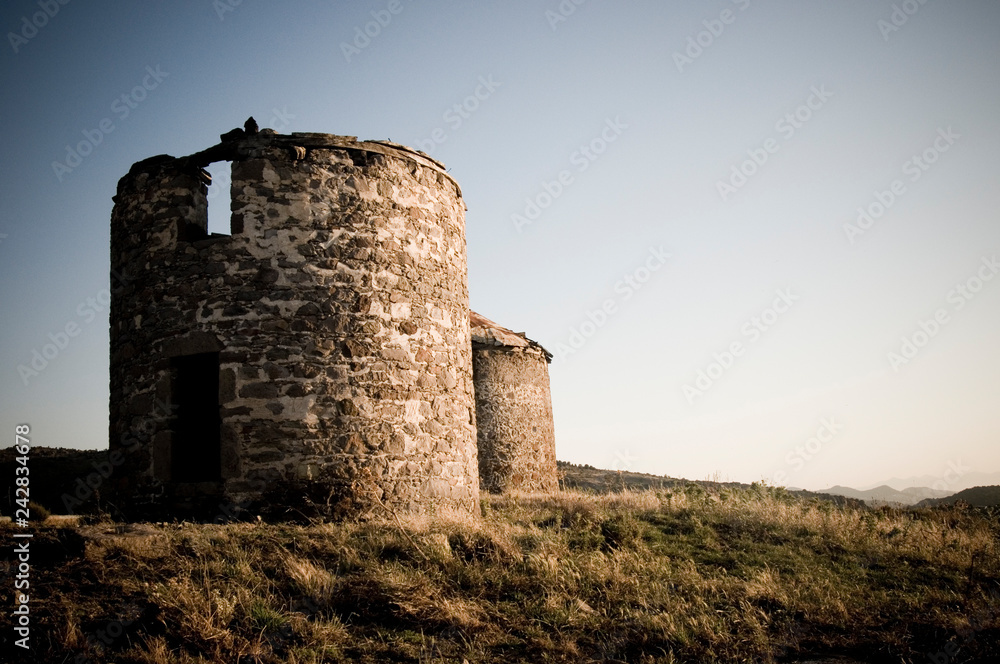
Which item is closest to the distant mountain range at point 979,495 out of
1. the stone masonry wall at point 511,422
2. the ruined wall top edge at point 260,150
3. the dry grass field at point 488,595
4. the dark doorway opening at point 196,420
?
the stone masonry wall at point 511,422

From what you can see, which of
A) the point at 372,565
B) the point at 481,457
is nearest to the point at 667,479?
the point at 481,457

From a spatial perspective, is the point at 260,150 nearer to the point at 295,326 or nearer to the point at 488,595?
the point at 295,326

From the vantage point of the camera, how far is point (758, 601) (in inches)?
252

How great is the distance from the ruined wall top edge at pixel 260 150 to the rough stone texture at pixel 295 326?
17mm

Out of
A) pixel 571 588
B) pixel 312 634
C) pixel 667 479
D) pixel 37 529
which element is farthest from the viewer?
pixel 667 479

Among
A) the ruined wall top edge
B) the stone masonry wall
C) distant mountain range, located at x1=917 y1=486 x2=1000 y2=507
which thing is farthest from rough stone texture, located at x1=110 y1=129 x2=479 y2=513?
distant mountain range, located at x1=917 y1=486 x2=1000 y2=507

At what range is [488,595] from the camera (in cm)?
618

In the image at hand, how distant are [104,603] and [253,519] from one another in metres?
2.21

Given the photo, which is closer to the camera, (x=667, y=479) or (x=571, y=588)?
(x=571, y=588)

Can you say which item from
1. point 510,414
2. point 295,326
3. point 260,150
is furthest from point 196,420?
point 510,414

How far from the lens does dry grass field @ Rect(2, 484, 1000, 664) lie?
5.24m

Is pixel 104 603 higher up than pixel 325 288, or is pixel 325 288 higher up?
pixel 325 288

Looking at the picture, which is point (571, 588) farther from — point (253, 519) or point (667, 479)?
point (667, 479)

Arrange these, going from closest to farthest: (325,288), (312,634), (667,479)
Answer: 1. (312,634)
2. (325,288)
3. (667,479)
